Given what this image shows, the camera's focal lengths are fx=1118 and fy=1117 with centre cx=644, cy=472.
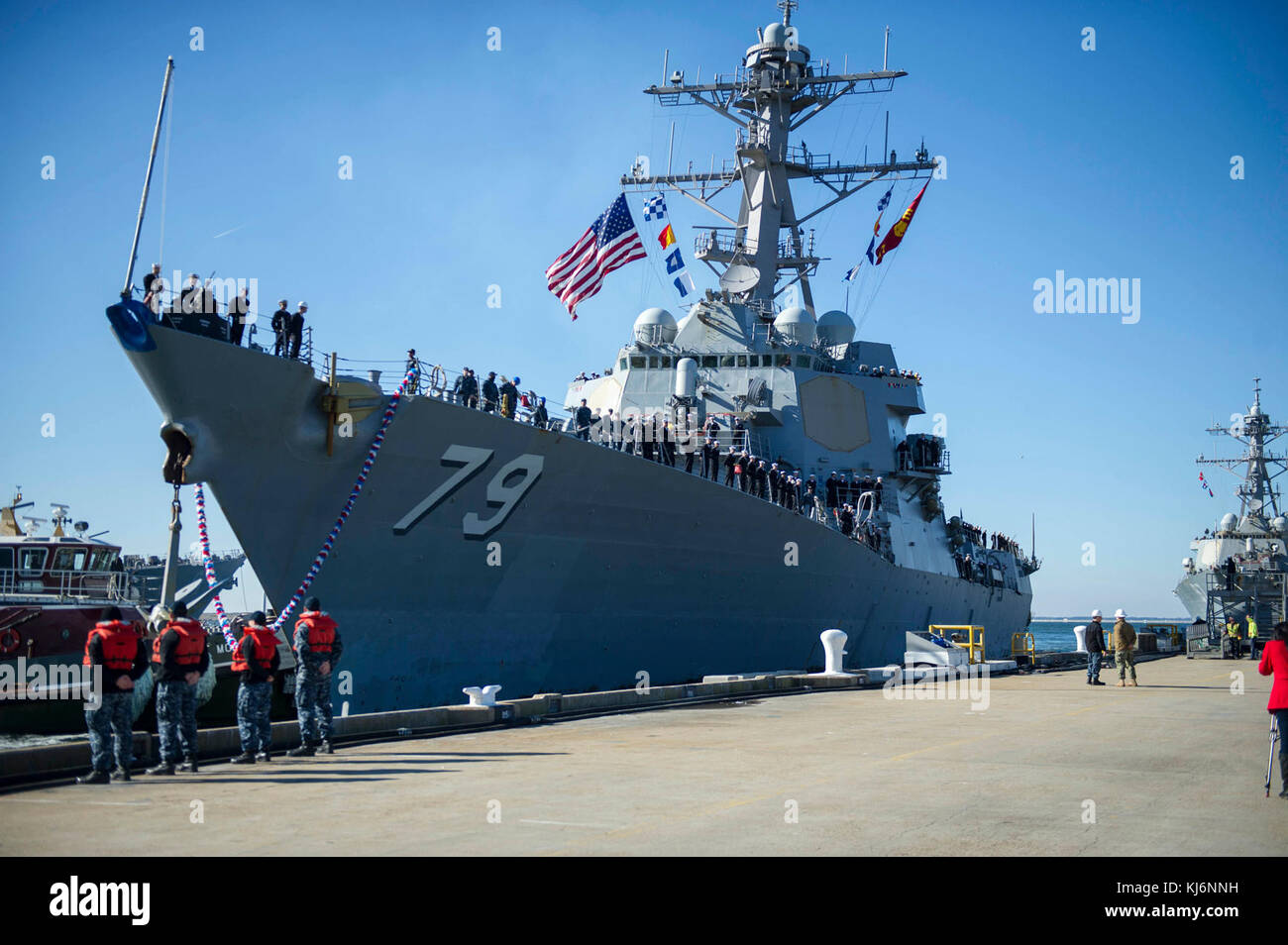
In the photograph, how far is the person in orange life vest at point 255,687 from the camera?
30.0 feet

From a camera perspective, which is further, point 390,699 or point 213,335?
point 390,699

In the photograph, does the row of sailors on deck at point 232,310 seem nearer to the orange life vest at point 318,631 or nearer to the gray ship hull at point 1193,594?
the orange life vest at point 318,631

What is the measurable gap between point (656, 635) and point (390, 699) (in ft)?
17.5

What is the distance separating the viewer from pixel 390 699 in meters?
14.6

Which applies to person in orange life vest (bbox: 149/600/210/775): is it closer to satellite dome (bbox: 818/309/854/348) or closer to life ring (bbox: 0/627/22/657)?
life ring (bbox: 0/627/22/657)

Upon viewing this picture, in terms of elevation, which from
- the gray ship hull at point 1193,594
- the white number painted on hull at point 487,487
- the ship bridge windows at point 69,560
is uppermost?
the white number painted on hull at point 487,487

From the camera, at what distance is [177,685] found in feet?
28.6

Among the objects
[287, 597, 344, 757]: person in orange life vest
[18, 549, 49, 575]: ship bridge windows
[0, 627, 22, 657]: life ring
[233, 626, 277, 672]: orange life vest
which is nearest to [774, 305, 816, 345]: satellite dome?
[18, 549, 49, 575]: ship bridge windows

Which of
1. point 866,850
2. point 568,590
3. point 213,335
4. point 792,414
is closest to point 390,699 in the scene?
point 568,590

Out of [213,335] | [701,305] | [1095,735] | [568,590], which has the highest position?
[701,305]

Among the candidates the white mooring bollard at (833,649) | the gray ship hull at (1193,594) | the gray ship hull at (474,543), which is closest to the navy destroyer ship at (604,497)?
the gray ship hull at (474,543)

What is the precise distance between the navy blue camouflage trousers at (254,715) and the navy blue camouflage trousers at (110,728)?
42.7 inches
